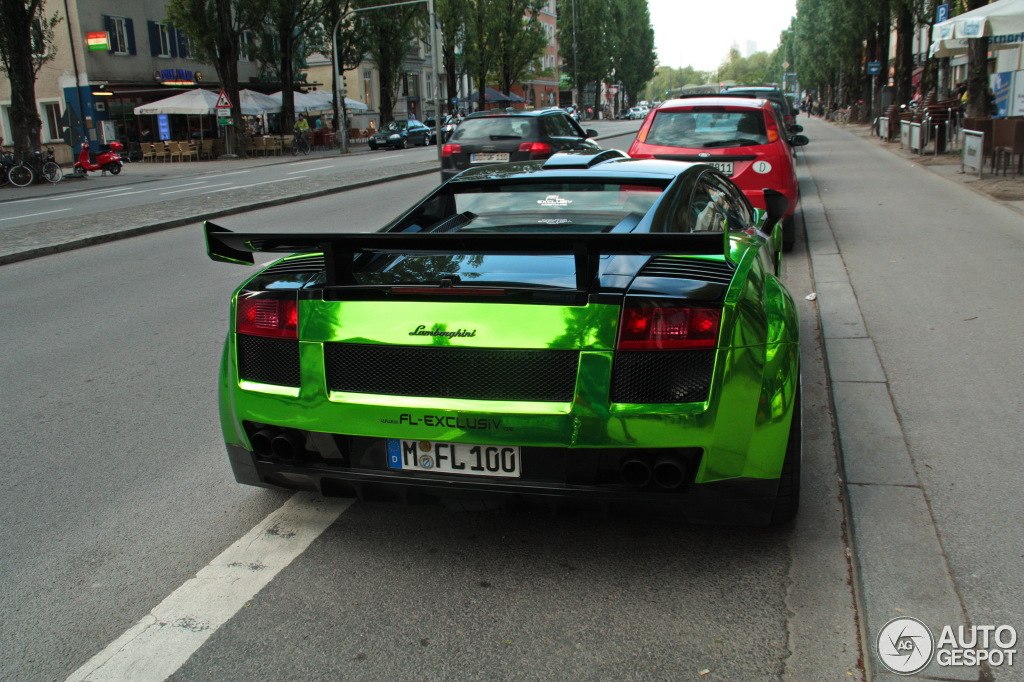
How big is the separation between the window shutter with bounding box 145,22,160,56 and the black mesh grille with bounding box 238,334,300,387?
4579 cm

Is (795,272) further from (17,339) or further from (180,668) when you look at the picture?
(180,668)

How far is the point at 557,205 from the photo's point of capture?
4211mm

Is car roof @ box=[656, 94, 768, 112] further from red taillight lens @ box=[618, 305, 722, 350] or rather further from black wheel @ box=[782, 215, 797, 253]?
red taillight lens @ box=[618, 305, 722, 350]

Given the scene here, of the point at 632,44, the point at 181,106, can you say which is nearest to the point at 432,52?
the point at 181,106

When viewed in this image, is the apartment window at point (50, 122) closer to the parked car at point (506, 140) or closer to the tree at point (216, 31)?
the tree at point (216, 31)

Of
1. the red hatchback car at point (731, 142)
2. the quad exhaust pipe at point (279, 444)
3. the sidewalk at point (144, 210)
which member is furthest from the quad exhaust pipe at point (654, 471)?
the sidewalk at point (144, 210)

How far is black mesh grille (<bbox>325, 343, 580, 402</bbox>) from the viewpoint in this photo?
115 inches

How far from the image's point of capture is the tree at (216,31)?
122 ft

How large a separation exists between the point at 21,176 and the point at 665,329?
27.6 m

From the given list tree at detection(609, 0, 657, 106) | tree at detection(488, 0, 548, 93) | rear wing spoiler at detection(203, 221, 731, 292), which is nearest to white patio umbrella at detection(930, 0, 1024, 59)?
rear wing spoiler at detection(203, 221, 731, 292)

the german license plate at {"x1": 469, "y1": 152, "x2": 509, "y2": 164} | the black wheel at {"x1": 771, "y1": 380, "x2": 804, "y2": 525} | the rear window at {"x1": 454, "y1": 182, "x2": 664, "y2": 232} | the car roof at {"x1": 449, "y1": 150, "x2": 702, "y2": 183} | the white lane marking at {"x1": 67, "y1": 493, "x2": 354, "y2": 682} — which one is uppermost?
the car roof at {"x1": 449, "y1": 150, "x2": 702, "y2": 183}

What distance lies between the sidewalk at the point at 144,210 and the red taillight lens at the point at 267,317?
9.29m

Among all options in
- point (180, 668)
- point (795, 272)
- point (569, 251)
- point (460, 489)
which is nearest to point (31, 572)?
point (180, 668)

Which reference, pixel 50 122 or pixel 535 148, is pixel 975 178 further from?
pixel 50 122
